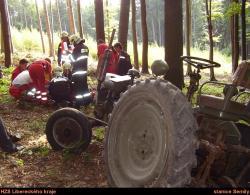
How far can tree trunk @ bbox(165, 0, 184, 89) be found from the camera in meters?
10.4

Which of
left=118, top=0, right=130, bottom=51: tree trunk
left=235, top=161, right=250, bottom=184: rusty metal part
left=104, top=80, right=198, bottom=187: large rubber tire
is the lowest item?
left=235, top=161, right=250, bottom=184: rusty metal part

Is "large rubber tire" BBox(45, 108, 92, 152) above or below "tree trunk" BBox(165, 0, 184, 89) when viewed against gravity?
below

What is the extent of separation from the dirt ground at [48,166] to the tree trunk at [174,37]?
4.19 metres

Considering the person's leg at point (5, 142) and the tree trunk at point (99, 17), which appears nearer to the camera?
the person's leg at point (5, 142)

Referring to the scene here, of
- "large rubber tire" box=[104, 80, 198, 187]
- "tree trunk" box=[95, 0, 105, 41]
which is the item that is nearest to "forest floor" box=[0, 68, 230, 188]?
"large rubber tire" box=[104, 80, 198, 187]

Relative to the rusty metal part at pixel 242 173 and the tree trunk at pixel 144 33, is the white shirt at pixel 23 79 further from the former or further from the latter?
the tree trunk at pixel 144 33

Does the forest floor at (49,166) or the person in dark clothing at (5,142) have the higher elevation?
the person in dark clothing at (5,142)

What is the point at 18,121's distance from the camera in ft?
31.5

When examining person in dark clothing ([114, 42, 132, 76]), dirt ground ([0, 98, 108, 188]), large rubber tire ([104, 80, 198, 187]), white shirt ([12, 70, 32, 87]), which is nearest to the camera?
large rubber tire ([104, 80, 198, 187])

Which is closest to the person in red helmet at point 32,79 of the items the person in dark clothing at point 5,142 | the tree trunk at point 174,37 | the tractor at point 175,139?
the tree trunk at point 174,37

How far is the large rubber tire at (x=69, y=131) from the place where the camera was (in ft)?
21.5

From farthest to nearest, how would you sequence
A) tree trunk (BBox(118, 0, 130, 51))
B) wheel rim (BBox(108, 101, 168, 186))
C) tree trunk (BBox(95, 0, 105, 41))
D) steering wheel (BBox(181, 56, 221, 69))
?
tree trunk (BBox(118, 0, 130, 51)), tree trunk (BBox(95, 0, 105, 41)), steering wheel (BBox(181, 56, 221, 69)), wheel rim (BBox(108, 101, 168, 186))

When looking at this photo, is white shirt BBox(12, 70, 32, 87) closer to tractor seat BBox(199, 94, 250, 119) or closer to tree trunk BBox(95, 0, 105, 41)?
tree trunk BBox(95, 0, 105, 41)

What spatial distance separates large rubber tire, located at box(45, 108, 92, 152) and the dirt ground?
0.15 m
